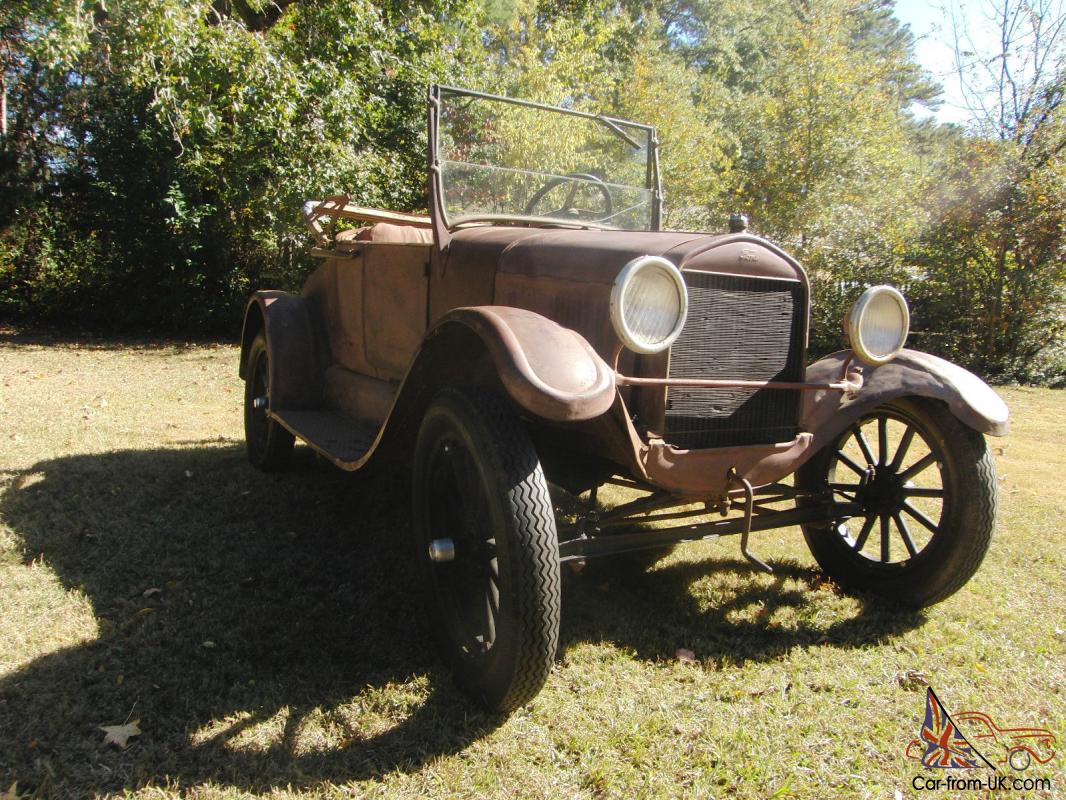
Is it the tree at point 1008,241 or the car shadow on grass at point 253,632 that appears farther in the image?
the tree at point 1008,241

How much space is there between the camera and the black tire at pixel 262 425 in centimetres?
439

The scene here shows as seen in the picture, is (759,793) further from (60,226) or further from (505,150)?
(60,226)

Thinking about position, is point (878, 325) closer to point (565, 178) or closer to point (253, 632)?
point (565, 178)

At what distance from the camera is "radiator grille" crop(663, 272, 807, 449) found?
257cm

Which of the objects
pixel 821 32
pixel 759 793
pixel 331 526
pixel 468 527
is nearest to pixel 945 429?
pixel 759 793

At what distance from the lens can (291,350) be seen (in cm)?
432

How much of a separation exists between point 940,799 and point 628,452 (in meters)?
1.26

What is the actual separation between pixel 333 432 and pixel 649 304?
1.97 metres

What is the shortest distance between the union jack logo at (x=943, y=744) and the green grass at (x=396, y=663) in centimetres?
4

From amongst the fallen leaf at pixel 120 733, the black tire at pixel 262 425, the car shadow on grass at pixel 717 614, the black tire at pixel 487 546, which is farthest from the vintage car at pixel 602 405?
the fallen leaf at pixel 120 733

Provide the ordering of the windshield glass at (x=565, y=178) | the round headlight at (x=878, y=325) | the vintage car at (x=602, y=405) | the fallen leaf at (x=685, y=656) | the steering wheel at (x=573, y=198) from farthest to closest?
the steering wheel at (x=573, y=198), the windshield glass at (x=565, y=178), the round headlight at (x=878, y=325), the fallen leaf at (x=685, y=656), the vintage car at (x=602, y=405)

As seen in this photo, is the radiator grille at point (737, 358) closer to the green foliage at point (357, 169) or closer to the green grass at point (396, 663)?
the green grass at point (396, 663)

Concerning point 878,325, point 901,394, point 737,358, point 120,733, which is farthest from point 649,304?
point 120,733

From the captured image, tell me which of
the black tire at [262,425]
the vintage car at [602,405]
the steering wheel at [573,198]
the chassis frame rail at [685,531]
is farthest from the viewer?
the black tire at [262,425]
